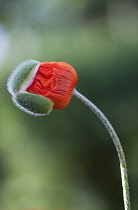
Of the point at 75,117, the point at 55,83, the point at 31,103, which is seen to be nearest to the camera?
the point at 31,103

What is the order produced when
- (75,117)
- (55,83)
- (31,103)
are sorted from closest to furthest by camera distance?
(31,103) < (55,83) < (75,117)

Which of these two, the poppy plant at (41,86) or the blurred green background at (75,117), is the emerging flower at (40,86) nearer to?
the poppy plant at (41,86)

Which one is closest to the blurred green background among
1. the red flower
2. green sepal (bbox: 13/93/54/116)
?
the red flower

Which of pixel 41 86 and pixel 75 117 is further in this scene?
pixel 75 117

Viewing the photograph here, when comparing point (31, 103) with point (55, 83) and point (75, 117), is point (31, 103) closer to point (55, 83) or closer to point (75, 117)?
point (55, 83)

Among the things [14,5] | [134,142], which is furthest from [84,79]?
[14,5]

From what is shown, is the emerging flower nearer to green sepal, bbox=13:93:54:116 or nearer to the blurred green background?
green sepal, bbox=13:93:54:116

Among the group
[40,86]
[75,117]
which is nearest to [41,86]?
[40,86]
